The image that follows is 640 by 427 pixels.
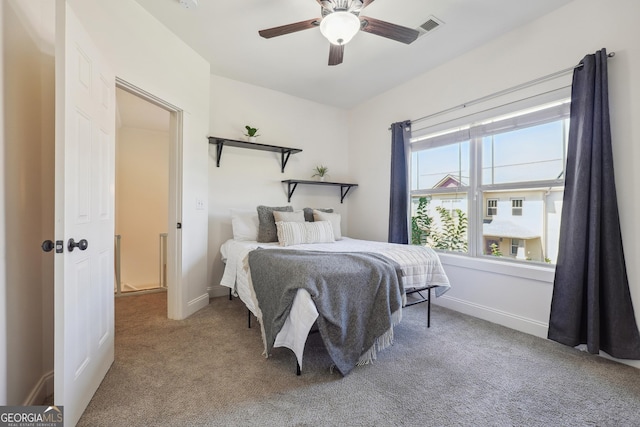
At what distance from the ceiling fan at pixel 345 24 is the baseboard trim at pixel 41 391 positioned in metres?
2.48

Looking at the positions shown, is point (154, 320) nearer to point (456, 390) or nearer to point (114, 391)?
point (114, 391)

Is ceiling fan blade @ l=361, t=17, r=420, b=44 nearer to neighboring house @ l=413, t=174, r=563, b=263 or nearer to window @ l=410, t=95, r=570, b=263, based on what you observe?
window @ l=410, t=95, r=570, b=263

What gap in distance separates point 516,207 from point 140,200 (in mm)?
5620

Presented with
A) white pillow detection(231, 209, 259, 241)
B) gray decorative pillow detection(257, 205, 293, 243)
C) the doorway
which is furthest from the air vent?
the doorway

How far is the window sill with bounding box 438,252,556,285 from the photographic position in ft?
7.50

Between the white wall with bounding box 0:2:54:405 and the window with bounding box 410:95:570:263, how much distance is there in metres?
3.26

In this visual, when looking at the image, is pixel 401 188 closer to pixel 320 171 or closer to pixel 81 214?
pixel 320 171

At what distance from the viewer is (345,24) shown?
1.74 metres

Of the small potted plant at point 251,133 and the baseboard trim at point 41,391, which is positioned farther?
the small potted plant at point 251,133

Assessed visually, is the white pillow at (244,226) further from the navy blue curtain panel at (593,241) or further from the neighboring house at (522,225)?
the navy blue curtain panel at (593,241)

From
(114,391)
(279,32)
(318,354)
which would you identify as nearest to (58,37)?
(279,32)

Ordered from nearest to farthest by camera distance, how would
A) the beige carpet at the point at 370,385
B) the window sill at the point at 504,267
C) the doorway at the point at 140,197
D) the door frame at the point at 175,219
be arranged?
the beige carpet at the point at 370,385
the window sill at the point at 504,267
the door frame at the point at 175,219
the doorway at the point at 140,197

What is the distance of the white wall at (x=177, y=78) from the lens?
6.29 ft

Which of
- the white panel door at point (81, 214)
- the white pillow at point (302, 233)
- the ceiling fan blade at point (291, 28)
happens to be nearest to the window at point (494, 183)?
the white pillow at point (302, 233)
